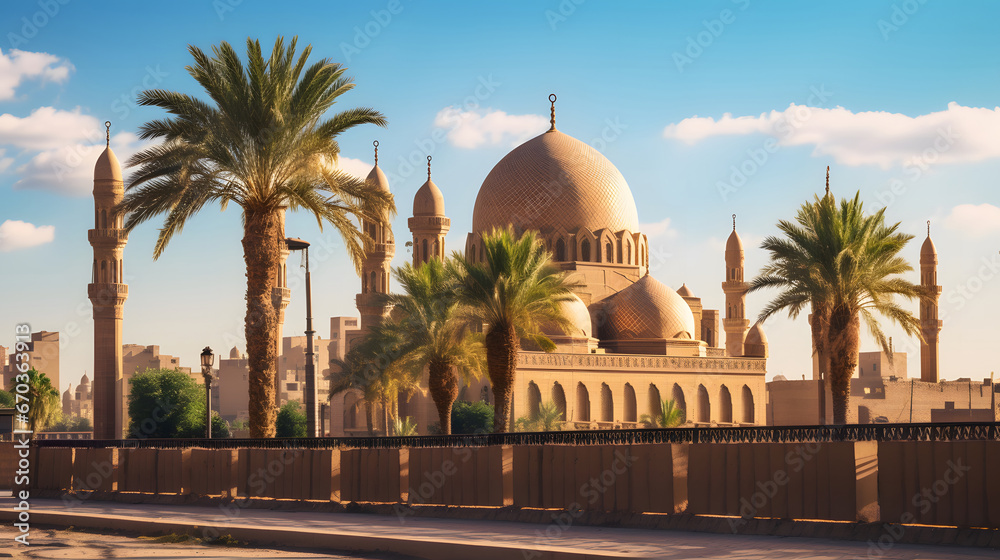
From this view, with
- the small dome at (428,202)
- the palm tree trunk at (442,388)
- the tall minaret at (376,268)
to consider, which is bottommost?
the palm tree trunk at (442,388)

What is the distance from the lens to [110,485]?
16.5 meters

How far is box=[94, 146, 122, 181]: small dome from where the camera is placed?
41344 millimetres

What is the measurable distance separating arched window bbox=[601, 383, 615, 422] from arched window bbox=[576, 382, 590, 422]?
0.74m

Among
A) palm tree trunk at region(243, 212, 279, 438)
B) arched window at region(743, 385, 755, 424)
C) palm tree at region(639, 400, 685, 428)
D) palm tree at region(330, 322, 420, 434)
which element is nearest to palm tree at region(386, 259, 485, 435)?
palm tree at region(330, 322, 420, 434)

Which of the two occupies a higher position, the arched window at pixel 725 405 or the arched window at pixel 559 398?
the arched window at pixel 559 398

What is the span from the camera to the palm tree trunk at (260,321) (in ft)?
53.2

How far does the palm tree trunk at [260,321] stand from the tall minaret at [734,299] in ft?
127

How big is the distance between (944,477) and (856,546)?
1083 mm

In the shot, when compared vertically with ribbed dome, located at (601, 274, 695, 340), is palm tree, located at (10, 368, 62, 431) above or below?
below

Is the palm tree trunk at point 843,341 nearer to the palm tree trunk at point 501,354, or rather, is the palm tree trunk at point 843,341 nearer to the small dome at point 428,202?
the palm tree trunk at point 501,354

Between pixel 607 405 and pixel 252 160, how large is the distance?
26499mm

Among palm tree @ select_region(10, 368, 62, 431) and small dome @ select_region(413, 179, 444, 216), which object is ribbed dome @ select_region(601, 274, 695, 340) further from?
palm tree @ select_region(10, 368, 62, 431)

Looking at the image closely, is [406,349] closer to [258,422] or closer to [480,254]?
[258,422]

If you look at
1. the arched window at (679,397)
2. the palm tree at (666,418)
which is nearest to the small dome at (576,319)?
the palm tree at (666,418)
